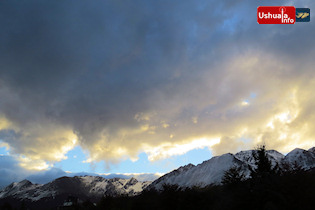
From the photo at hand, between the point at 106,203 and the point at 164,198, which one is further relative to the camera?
the point at 106,203

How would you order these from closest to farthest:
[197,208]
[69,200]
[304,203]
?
[304,203] → [197,208] → [69,200]

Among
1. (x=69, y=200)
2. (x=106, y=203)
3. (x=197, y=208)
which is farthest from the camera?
(x=69, y=200)

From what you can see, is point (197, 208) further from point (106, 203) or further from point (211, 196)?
point (106, 203)

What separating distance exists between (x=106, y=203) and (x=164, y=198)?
20726mm

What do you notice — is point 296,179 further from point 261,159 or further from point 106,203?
point 106,203

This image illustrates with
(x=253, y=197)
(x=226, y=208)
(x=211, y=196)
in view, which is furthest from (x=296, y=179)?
(x=211, y=196)

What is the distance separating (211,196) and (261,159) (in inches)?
441

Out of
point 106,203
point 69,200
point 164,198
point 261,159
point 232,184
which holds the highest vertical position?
point 261,159

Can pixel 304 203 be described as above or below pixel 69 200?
above

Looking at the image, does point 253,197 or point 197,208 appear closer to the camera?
point 253,197

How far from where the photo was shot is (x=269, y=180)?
61.6ft

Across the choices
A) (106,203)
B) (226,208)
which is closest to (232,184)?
(226,208)

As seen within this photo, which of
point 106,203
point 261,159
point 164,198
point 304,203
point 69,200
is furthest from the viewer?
point 69,200

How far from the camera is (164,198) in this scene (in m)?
28.8
